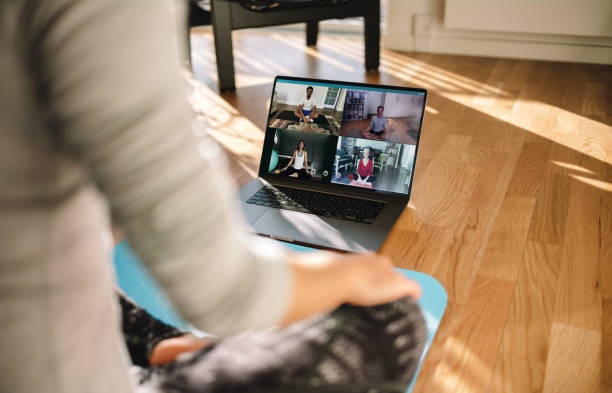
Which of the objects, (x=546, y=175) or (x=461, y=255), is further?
(x=546, y=175)

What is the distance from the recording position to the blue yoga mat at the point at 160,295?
1060 mm

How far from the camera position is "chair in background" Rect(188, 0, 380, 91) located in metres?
2.47

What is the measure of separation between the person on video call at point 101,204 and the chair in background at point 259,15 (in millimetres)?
2097

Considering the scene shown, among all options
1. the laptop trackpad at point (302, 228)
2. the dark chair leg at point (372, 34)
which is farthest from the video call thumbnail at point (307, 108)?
the dark chair leg at point (372, 34)

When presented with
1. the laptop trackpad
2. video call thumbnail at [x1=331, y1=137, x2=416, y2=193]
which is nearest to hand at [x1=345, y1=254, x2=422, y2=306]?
the laptop trackpad

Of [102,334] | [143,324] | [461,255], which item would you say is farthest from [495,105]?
[102,334]

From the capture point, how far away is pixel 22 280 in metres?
0.43

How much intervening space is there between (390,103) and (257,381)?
95cm

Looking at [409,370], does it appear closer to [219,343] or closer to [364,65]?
[219,343]

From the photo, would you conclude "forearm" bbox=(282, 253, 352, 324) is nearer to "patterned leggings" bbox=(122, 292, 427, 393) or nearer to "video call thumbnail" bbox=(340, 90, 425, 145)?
"patterned leggings" bbox=(122, 292, 427, 393)

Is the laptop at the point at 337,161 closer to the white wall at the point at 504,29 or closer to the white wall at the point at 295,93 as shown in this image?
the white wall at the point at 295,93

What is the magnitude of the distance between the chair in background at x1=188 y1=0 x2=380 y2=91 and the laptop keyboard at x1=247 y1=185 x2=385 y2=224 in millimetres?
1239


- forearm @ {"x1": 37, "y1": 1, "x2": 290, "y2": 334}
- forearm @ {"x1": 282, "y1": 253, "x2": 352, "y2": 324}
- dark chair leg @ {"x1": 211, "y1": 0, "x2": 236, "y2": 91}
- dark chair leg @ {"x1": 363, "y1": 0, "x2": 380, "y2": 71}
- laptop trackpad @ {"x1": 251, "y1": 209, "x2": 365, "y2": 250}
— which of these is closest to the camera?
forearm @ {"x1": 37, "y1": 1, "x2": 290, "y2": 334}

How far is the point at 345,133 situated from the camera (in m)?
1.42
